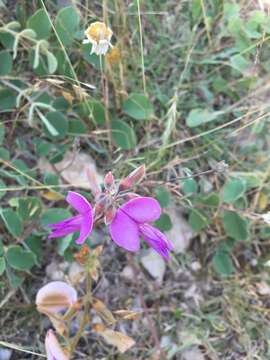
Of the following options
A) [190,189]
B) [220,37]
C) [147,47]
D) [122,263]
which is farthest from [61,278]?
[220,37]

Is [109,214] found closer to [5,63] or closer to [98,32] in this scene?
[98,32]

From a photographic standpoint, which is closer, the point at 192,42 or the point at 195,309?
the point at 195,309

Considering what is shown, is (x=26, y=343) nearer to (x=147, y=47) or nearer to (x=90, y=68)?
(x=90, y=68)

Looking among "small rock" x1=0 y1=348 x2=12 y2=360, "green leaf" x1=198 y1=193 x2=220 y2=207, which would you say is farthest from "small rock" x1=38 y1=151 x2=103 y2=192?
A: "small rock" x1=0 y1=348 x2=12 y2=360

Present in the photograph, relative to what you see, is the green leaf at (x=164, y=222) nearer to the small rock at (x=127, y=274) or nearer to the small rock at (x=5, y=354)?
the small rock at (x=127, y=274)

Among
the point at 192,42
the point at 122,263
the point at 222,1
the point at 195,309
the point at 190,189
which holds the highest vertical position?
the point at 222,1

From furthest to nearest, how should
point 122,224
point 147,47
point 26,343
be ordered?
point 147,47 → point 26,343 → point 122,224
